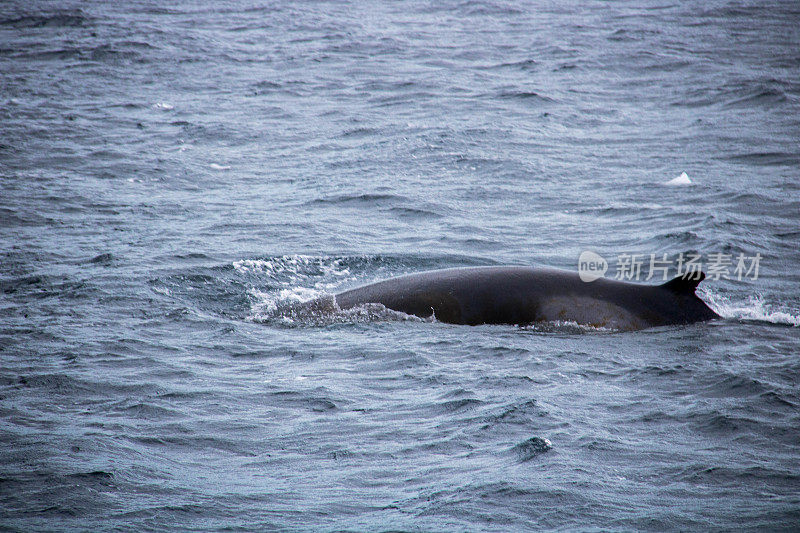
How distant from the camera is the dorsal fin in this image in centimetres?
880

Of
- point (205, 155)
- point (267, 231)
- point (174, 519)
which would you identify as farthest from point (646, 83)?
point (174, 519)

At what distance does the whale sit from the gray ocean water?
0.17m

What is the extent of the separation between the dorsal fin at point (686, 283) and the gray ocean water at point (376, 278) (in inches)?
19.2

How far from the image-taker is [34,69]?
75.7ft

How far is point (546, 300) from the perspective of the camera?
8.84m

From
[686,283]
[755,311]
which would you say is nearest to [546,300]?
[686,283]

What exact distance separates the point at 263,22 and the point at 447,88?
10.8 m

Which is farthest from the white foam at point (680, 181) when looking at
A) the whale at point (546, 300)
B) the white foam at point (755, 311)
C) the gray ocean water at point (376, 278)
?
the whale at point (546, 300)

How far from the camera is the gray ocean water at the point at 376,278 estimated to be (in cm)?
603

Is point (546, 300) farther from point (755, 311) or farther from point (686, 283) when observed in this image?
point (755, 311)

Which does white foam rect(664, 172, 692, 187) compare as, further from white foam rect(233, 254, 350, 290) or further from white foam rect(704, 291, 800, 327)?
white foam rect(233, 254, 350, 290)

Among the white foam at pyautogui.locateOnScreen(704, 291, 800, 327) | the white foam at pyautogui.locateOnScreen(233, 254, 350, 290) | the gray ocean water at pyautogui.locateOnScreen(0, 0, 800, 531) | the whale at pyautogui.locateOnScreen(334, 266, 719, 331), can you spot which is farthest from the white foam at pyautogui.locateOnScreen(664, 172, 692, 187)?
the white foam at pyautogui.locateOnScreen(233, 254, 350, 290)

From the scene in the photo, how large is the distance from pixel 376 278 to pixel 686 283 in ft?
11.5

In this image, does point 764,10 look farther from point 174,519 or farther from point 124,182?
point 174,519
